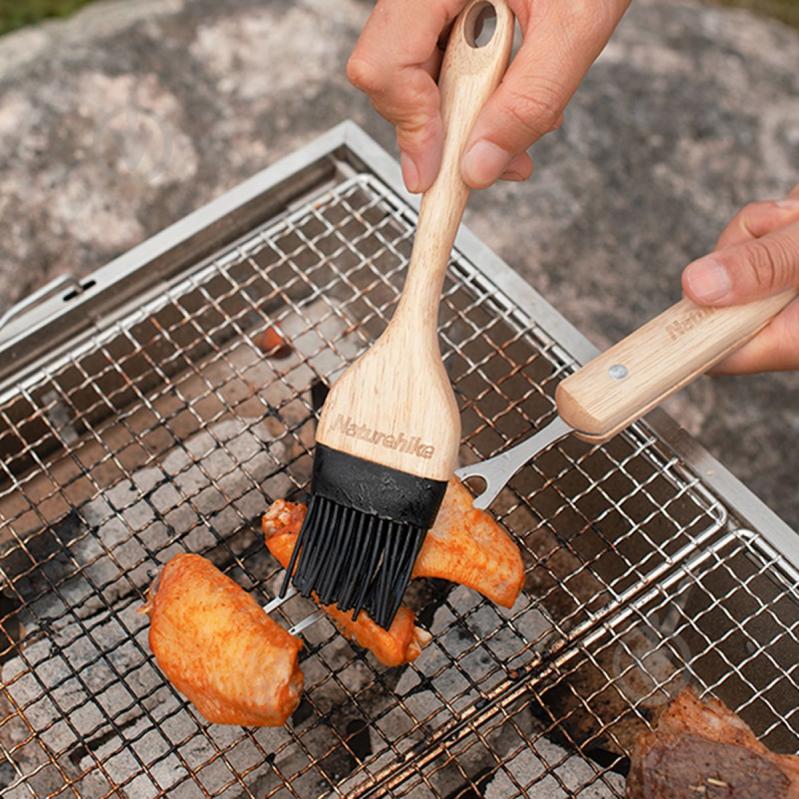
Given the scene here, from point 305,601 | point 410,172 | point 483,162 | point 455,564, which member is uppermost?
point 483,162

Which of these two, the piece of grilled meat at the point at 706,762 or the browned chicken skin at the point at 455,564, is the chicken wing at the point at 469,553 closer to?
the browned chicken skin at the point at 455,564

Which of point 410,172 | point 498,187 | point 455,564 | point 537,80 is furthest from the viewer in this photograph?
point 498,187

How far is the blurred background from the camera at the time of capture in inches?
138

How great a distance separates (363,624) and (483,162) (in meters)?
1.09

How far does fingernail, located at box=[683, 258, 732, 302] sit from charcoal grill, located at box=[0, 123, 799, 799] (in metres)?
0.45

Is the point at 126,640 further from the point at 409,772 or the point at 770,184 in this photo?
the point at 770,184

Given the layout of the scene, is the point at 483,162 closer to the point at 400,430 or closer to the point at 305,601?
the point at 400,430

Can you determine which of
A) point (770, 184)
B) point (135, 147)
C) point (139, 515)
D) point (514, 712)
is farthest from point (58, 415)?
point (770, 184)

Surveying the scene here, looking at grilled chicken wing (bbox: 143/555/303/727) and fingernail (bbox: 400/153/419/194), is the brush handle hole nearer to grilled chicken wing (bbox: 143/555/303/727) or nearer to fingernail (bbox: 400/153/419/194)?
fingernail (bbox: 400/153/419/194)

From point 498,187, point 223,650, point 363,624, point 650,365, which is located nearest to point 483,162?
point 650,365

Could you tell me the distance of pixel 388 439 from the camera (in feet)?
6.84

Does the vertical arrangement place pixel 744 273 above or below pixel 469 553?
above

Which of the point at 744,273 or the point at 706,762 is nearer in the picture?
the point at 706,762

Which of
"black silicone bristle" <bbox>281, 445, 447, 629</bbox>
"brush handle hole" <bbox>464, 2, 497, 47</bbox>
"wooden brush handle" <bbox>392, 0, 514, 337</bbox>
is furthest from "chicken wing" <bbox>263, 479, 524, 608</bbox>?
"brush handle hole" <bbox>464, 2, 497, 47</bbox>
